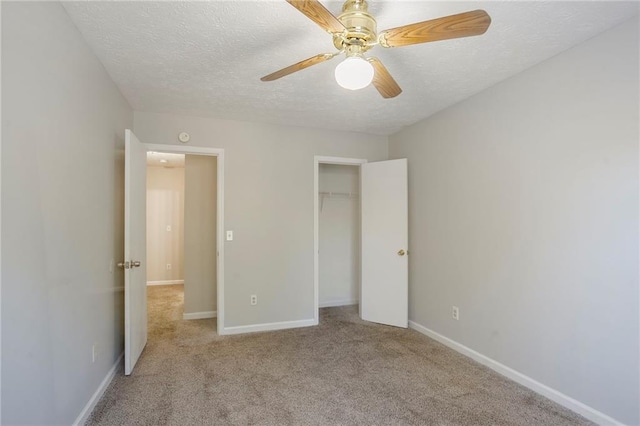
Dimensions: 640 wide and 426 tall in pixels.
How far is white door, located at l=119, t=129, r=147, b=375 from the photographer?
2.54 m

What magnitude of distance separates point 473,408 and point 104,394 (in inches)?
102

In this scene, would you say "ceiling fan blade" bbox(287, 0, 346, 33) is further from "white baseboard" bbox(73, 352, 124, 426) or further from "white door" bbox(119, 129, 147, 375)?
"white baseboard" bbox(73, 352, 124, 426)

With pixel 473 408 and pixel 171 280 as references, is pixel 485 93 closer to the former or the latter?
pixel 473 408

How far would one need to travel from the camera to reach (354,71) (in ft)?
4.90

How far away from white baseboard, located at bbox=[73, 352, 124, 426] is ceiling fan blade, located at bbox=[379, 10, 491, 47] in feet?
8.98

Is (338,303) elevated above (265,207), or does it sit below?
below

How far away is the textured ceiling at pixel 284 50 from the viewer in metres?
1.75

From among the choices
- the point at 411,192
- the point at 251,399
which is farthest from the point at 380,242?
the point at 251,399

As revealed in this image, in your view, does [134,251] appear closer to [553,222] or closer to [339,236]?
[339,236]

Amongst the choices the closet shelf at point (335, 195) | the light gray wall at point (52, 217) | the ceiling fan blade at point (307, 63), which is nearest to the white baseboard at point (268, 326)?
the light gray wall at point (52, 217)

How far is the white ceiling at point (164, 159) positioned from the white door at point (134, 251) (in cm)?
230

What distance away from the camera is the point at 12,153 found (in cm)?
128

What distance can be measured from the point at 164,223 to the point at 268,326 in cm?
372

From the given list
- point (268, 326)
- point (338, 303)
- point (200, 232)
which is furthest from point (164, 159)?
point (338, 303)
